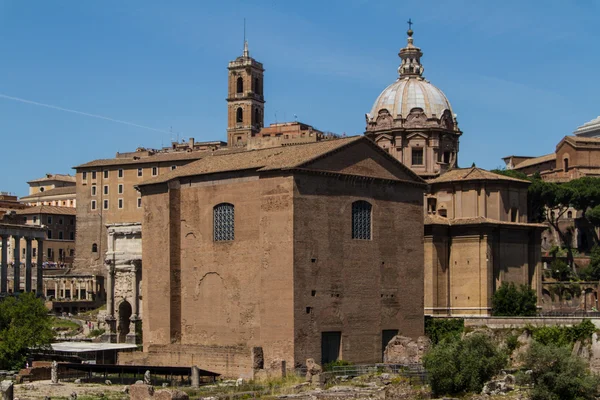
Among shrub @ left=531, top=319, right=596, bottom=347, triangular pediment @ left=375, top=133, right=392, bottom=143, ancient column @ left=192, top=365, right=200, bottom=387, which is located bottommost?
ancient column @ left=192, top=365, right=200, bottom=387

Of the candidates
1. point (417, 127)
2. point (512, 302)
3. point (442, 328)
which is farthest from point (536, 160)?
point (442, 328)

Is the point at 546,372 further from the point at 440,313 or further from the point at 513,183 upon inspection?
the point at 513,183

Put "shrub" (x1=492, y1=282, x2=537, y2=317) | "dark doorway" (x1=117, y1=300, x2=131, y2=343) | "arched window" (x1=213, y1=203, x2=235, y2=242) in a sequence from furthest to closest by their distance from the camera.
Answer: "dark doorway" (x1=117, y1=300, x2=131, y2=343), "shrub" (x1=492, y1=282, x2=537, y2=317), "arched window" (x1=213, y1=203, x2=235, y2=242)

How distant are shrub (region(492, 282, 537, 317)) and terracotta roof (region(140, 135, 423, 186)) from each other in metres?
9.03

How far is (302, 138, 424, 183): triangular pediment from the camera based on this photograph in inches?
2056

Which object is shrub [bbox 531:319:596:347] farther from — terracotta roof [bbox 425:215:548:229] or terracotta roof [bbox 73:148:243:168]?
terracotta roof [bbox 73:148:243:168]

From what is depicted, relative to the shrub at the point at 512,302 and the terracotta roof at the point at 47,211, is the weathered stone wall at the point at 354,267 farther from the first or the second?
the terracotta roof at the point at 47,211

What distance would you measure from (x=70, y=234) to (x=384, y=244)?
6674 centimetres

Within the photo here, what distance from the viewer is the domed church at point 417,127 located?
241ft

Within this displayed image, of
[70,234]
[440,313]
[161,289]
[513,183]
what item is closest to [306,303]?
[161,289]

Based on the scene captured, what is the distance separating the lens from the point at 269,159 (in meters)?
53.5

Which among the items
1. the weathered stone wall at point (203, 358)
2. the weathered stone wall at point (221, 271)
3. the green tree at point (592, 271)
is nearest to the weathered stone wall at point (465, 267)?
the weathered stone wall at point (221, 271)

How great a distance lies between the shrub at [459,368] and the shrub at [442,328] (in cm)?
1169

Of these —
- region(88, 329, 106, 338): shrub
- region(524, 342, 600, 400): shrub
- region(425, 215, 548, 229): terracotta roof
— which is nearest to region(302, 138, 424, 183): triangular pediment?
region(425, 215, 548, 229): terracotta roof
